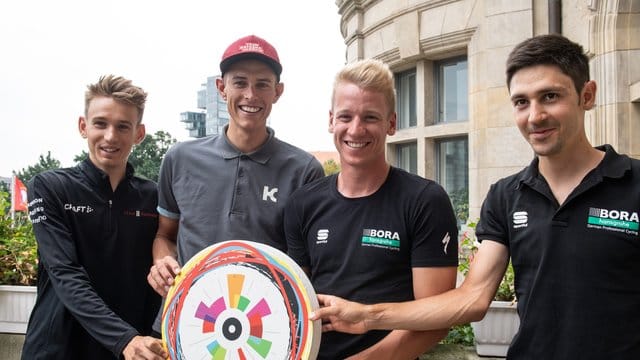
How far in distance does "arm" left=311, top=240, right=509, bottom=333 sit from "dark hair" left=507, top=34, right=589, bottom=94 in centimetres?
71

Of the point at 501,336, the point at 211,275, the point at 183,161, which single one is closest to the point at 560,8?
the point at 501,336

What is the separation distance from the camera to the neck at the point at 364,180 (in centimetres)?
238

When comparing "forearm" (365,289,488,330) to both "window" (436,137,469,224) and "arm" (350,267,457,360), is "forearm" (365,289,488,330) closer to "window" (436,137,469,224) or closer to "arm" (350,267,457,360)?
"arm" (350,267,457,360)

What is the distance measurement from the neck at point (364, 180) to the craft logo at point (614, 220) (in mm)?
805

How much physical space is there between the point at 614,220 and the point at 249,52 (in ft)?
5.85

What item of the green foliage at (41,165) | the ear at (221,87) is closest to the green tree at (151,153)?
the green foliage at (41,165)

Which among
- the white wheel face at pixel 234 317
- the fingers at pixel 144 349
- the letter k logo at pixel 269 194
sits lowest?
the fingers at pixel 144 349

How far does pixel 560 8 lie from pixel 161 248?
7561 millimetres

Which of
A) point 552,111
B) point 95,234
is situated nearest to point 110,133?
point 95,234

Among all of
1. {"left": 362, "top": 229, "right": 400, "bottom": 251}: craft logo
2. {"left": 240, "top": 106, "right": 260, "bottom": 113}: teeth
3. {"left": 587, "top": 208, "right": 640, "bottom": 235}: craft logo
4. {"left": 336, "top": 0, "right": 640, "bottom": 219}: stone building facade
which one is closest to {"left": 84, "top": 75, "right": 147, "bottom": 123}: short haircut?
{"left": 240, "top": 106, "right": 260, "bottom": 113}: teeth

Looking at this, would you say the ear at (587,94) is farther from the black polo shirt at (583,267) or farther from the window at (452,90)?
the window at (452,90)

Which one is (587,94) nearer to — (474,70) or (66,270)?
(66,270)

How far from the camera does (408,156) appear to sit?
11.8m

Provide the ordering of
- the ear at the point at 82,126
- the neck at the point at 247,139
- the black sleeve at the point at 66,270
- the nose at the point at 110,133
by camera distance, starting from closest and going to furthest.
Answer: the black sleeve at the point at 66,270
the neck at the point at 247,139
the nose at the point at 110,133
the ear at the point at 82,126
